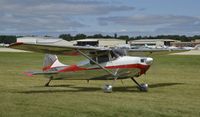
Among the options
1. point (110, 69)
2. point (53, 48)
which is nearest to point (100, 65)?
point (110, 69)

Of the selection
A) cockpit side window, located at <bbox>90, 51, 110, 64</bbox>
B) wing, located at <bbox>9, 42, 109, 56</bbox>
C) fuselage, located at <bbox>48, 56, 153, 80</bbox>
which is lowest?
fuselage, located at <bbox>48, 56, 153, 80</bbox>

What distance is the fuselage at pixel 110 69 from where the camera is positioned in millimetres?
15555

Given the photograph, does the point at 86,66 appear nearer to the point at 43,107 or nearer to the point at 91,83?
the point at 91,83

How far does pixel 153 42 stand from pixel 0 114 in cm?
16702

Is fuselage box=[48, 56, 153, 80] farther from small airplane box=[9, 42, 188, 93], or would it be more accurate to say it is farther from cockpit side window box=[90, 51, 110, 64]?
cockpit side window box=[90, 51, 110, 64]

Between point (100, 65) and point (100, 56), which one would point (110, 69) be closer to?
point (100, 65)

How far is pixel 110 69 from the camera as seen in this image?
16.0m

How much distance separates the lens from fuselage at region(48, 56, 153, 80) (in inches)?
612

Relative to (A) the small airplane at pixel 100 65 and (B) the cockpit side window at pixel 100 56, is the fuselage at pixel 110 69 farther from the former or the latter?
(B) the cockpit side window at pixel 100 56

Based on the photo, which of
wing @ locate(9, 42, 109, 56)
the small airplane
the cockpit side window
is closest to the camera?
wing @ locate(9, 42, 109, 56)

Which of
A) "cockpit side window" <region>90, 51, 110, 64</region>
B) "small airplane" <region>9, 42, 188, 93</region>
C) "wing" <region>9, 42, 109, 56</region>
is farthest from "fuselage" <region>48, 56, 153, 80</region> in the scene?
"wing" <region>9, 42, 109, 56</region>

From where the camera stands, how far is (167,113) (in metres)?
10.1

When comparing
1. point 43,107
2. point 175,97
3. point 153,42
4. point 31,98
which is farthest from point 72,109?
point 153,42

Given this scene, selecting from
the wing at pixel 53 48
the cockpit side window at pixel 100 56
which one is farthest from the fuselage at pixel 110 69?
the wing at pixel 53 48
